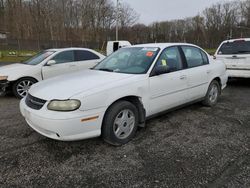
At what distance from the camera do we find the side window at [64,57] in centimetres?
632

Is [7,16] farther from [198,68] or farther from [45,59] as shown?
[198,68]

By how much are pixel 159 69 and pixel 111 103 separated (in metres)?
1.12

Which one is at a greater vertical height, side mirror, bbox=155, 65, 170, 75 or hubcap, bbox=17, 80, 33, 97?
side mirror, bbox=155, 65, 170, 75

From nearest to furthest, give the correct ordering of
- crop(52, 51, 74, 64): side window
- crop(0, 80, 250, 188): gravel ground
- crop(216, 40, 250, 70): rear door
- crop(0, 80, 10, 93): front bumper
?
crop(0, 80, 250, 188): gravel ground, crop(0, 80, 10, 93): front bumper, crop(52, 51, 74, 64): side window, crop(216, 40, 250, 70): rear door

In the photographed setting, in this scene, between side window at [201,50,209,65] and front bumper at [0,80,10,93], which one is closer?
side window at [201,50,209,65]

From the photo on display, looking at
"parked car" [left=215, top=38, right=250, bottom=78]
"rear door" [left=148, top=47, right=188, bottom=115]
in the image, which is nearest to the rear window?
"parked car" [left=215, top=38, right=250, bottom=78]

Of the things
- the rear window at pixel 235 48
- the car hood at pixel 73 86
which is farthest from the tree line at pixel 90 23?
the car hood at pixel 73 86

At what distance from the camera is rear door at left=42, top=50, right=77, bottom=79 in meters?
6.04

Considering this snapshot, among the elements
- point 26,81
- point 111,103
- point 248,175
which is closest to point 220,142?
point 248,175

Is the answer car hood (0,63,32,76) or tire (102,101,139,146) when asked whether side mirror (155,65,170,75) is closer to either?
tire (102,101,139,146)

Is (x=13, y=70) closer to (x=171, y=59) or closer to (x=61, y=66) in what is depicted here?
(x=61, y=66)

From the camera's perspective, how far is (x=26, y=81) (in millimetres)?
5781

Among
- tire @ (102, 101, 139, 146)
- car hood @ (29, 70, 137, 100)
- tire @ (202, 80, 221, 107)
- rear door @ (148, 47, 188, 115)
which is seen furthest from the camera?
tire @ (202, 80, 221, 107)

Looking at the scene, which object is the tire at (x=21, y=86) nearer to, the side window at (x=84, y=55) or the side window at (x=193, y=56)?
the side window at (x=84, y=55)
